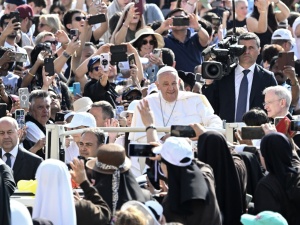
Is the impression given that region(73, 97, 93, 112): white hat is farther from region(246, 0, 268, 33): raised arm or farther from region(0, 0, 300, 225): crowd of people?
region(246, 0, 268, 33): raised arm

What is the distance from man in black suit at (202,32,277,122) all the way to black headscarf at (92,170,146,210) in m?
4.56

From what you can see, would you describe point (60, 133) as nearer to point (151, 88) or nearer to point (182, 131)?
point (182, 131)

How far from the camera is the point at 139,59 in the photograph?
53.7ft

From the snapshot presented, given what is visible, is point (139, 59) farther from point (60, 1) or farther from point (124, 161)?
point (124, 161)

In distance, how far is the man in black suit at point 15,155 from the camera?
1280cm

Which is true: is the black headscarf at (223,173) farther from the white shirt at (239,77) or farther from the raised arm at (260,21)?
the raised arm at (260,21)

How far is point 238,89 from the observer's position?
14828 millimetres

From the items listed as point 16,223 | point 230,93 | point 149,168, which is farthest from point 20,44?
point 16,223

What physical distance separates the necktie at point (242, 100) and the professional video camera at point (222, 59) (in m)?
0.23

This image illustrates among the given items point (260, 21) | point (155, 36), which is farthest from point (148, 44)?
point (260, 21)

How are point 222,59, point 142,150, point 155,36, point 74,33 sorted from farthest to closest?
point 155,36
point 74,33
point 222,59
point 142,150

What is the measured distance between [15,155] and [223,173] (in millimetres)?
3063

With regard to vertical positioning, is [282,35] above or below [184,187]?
above

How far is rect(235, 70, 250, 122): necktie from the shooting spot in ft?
48.1
